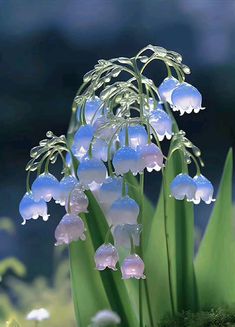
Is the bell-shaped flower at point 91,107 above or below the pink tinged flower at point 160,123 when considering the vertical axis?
above

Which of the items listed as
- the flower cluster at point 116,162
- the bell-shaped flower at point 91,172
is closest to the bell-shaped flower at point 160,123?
the flower cluster at point 116,162

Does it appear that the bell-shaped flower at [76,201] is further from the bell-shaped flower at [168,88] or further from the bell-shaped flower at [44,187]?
the bell-shaped flower at [168,88]

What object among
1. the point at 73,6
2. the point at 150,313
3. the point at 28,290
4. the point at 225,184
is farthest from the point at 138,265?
the point at 73,6

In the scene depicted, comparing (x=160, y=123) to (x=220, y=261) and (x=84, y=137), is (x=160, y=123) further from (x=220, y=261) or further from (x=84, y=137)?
(x=220, y=261)

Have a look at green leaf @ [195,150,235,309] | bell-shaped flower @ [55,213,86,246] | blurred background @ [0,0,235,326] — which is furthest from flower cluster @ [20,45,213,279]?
blurred background @ [0,0,235,326]

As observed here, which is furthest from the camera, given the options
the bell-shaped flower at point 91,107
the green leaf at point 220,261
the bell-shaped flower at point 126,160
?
the green leaf at point 220,261

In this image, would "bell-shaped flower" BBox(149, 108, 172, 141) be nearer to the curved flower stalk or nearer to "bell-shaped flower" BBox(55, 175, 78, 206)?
the curved flower stalk

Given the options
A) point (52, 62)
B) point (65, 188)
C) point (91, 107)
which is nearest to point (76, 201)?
point (65, 188)
